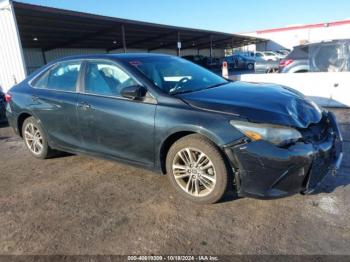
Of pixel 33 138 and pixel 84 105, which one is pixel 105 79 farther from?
pixel 33 138

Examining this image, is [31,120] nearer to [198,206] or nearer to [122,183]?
[122,183]

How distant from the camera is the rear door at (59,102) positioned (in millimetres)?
4078

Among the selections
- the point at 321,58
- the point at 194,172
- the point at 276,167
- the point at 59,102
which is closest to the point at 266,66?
the point at 321,58

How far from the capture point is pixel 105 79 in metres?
3.84

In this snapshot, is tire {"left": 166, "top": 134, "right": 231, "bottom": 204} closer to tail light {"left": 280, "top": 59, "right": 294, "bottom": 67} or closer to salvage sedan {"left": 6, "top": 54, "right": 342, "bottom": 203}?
salvage sedan {"left": 6, "top": 54, "right": 342, "bottom": 203}

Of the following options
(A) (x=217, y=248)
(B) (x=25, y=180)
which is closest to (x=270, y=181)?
(A) (x=217, y=248)

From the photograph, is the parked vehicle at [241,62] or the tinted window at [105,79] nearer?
the tinted window at [105,79]

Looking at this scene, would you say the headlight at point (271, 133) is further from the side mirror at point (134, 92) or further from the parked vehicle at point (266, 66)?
the parked vehicle at point (266, 66)

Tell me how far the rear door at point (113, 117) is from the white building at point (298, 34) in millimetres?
41041

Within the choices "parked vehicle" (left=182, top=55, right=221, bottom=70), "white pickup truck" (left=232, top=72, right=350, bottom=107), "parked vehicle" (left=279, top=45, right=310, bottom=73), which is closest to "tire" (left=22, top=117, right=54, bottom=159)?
"white pickup truck" (left=232, top=72, right=350, bottom=107)

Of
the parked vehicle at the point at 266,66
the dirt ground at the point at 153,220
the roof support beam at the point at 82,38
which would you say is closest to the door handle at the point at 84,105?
the dirt ground at the point at 153,220

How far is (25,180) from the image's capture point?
4129 mm

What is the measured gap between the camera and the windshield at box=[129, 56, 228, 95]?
360 centimetres

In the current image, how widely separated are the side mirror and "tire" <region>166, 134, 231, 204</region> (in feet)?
2.23
